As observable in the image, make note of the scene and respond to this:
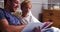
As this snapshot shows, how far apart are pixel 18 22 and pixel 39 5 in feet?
8.97

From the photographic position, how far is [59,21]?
3.95 meters

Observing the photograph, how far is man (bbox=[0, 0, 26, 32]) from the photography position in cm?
130

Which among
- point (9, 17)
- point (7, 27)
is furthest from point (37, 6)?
point (7, 27)

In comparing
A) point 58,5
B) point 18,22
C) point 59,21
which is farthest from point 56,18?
point 18,22

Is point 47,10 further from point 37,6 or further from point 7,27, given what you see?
point 7,27

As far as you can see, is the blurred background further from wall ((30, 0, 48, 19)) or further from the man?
the man

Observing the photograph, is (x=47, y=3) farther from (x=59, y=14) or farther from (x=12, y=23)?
(x=12, y=23)

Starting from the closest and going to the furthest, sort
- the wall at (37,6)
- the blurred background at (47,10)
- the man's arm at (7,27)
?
the man's arm at (7,27)
the blurred background at (47,10)
the wall at (37,6)

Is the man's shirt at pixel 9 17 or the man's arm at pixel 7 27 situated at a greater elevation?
the man's shirt at pixel 9 17

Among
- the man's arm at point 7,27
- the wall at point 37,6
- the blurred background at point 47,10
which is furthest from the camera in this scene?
the wall at point 37,6

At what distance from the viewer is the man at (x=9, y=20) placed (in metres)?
1.30

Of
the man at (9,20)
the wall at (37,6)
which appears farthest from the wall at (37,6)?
the man at (9,20)

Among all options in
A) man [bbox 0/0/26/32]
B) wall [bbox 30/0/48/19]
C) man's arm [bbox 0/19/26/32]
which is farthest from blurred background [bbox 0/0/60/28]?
man's arm [bbox 0/19/26/32]

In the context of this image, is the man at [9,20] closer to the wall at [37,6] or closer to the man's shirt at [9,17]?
the man's shirt at [9,17]
